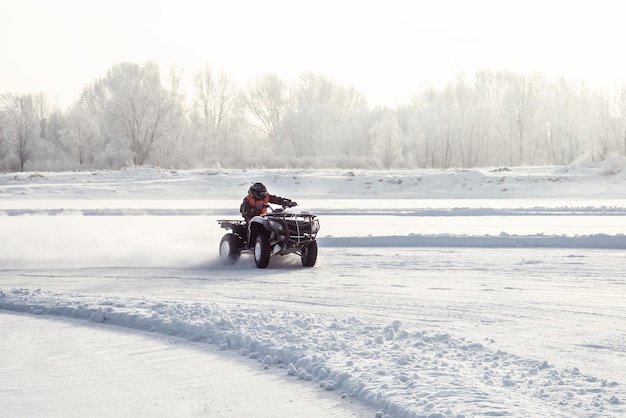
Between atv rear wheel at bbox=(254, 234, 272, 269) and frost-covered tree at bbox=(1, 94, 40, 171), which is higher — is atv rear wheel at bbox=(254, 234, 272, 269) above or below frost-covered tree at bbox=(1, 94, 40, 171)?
below

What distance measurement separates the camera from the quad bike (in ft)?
46.5

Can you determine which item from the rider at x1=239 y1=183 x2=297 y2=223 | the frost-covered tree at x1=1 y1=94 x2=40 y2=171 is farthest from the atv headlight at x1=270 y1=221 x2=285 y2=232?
the frost-covered tree at x1=1 y1=94 x2=40 y2=171

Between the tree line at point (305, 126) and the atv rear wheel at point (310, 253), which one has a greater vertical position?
the tree line at point (305, 126)

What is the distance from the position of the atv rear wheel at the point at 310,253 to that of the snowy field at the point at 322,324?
203 mm

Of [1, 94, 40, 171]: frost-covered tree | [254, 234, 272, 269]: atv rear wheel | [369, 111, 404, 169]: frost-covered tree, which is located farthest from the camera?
[1, 94, 40, 171]: frost-covered tree

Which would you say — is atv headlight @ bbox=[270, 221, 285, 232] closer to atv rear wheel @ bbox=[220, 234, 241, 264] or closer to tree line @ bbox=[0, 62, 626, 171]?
atv rear wheel @ bbox=[220, 234, 241, 264]

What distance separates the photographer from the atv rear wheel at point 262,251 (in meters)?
14.5

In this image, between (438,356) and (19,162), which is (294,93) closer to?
(19,162)

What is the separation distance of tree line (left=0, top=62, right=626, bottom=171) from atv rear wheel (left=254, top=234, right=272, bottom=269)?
1812 inches

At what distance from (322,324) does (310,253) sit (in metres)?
5.73

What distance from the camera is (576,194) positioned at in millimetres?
39344

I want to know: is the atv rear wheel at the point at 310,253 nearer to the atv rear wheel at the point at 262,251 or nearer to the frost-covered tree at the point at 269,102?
the atv rear wheel at the point at 262,251

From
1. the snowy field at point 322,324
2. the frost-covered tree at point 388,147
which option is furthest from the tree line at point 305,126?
the snowy field at point 322,324

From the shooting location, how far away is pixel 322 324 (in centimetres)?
889
